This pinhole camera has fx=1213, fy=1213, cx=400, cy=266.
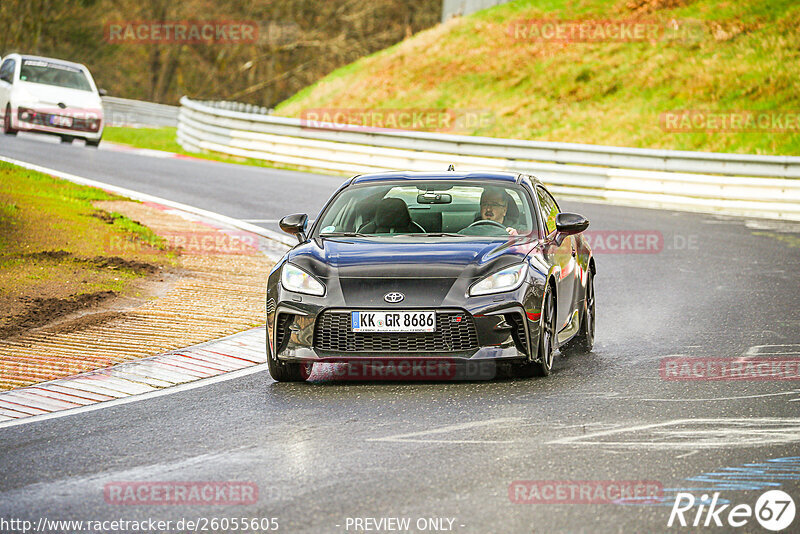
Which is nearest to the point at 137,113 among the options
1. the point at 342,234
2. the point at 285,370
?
the point at 342,234

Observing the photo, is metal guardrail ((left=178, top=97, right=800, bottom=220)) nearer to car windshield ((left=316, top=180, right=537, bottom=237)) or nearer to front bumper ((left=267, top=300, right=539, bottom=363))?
car windshield ((left=316, top=180, right=537, bottom=237))

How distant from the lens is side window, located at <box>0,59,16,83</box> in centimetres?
2746

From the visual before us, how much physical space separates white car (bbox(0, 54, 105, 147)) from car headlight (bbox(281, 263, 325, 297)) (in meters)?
20.3

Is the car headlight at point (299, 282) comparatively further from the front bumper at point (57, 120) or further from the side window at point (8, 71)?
the side window at point (8, 71)

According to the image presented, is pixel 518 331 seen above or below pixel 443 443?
above

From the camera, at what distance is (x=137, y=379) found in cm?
852

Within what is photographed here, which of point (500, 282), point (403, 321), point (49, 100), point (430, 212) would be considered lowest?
point (403, 321)

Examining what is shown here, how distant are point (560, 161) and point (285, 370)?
16516 millimetres

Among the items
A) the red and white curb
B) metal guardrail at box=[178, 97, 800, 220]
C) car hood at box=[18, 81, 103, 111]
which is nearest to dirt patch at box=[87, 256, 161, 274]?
the red and white curb

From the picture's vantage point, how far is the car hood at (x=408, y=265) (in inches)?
314

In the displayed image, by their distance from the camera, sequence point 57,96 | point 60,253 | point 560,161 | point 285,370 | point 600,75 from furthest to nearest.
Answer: point 600,75 → point 57,96 → point 560,161 → point 60,253 → point 285,370

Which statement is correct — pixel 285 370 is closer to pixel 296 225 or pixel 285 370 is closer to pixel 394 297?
pixel 394 297

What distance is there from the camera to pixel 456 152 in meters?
25.7

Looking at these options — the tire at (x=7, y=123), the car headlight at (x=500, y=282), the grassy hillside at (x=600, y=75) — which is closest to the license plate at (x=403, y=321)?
the car headlight at (x=500, y=282)
